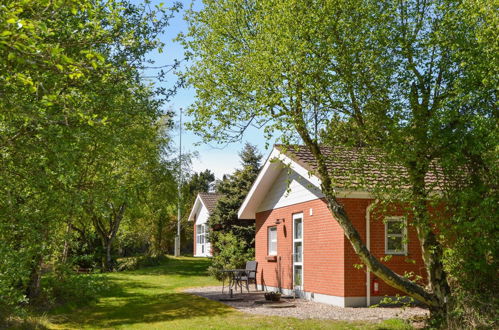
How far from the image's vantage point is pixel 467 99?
897cm

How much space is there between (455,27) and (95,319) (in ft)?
34.6

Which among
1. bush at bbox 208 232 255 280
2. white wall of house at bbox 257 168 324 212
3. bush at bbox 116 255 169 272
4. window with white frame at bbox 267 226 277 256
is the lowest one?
bush at bbox 116 255 169 272

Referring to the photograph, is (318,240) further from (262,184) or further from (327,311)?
(262,184)

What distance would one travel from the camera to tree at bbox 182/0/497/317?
9.30 meters

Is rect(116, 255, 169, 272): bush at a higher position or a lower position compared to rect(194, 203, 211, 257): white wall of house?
lower

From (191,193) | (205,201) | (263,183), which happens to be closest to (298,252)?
(263,183)

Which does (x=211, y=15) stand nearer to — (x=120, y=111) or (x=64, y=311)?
(x=120, y=111)

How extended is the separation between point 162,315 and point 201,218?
3344cm

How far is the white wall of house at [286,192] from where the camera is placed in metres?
16.3

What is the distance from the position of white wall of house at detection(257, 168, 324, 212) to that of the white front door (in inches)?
25.5

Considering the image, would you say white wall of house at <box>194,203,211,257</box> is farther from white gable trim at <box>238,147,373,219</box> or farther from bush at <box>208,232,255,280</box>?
white gable trim at <box>238,147,373,219</box>

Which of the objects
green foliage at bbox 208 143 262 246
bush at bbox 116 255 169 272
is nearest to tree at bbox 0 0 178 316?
green foliage at bbox 208 143 262 246

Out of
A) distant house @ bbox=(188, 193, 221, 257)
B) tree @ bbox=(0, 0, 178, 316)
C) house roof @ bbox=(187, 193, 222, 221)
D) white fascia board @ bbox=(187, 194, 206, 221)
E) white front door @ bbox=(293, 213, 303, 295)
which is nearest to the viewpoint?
tree @ bbox=(0, 0, 178, 316)

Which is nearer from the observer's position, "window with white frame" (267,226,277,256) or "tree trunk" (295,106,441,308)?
"tree trunk" (295,106,441,308)
